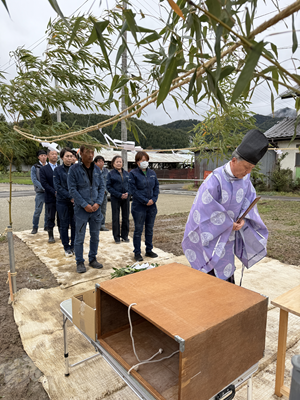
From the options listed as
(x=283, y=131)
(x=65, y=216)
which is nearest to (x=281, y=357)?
(x=65, y=216)

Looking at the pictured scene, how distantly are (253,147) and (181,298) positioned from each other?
3.86ft

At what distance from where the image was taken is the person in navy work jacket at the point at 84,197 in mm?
3562

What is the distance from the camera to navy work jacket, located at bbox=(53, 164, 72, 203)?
434cm

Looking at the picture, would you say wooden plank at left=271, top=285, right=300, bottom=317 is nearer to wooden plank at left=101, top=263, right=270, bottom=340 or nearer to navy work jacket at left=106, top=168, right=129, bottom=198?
wooden plank at left=101, top=263, right=270, bottom=340

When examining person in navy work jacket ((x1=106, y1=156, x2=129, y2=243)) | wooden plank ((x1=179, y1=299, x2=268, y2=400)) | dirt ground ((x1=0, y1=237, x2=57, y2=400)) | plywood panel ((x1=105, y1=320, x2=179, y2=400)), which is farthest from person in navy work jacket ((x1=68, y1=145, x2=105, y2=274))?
wooden plank ((x1=179, y1=299, x2=268, y2=400))

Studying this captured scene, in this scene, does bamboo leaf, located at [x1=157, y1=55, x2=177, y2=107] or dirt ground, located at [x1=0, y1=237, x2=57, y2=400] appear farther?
dirt ground, located at [x1=0, y1=237, x2=57, y2=400]

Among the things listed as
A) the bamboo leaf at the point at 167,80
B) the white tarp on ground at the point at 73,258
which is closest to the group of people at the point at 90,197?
the white tarp on ground at the point at 73,258

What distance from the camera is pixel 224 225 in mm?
2094

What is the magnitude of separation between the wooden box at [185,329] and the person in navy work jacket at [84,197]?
7.42 ft

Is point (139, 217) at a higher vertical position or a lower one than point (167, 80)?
lower

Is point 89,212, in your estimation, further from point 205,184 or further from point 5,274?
point 205,184

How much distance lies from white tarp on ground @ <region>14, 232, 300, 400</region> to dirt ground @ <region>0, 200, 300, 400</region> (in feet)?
0.23

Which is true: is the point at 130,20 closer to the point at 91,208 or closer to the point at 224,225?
the point at 224,225

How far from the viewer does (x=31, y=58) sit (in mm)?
2600
